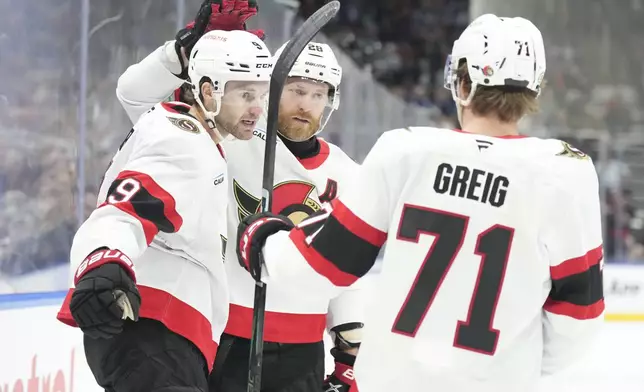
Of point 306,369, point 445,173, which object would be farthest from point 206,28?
point 445,173

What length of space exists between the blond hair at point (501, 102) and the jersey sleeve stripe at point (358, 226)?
242 millimetres

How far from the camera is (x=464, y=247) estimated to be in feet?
5.06

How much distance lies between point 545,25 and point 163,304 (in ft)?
18.3

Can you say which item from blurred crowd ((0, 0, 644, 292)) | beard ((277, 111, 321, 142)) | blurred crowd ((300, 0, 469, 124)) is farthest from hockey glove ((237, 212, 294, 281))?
blurred crowd ((300, 0, 469, 124))

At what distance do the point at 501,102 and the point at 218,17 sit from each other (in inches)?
38.1

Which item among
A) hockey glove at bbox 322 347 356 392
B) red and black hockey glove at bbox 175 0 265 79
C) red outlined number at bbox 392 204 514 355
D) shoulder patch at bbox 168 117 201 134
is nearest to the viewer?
red outlined number at bbox 392 204 514 355

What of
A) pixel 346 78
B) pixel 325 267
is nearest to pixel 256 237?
pixel 325 267

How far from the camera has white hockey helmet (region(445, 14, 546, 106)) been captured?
159 cm

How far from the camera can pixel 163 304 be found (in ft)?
6.76

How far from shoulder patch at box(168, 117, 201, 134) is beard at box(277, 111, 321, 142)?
0.52 m

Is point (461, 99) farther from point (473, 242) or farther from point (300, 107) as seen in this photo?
point (300, 107)

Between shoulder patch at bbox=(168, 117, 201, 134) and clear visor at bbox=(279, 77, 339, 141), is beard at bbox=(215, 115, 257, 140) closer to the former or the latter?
shoulder patch at bbox=(168, 117, 201, 134)

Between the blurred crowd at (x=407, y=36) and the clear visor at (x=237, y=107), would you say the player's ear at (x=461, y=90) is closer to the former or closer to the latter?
the clear visor at (x=237, y=107)

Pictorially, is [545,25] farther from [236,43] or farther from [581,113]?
[236,43]
